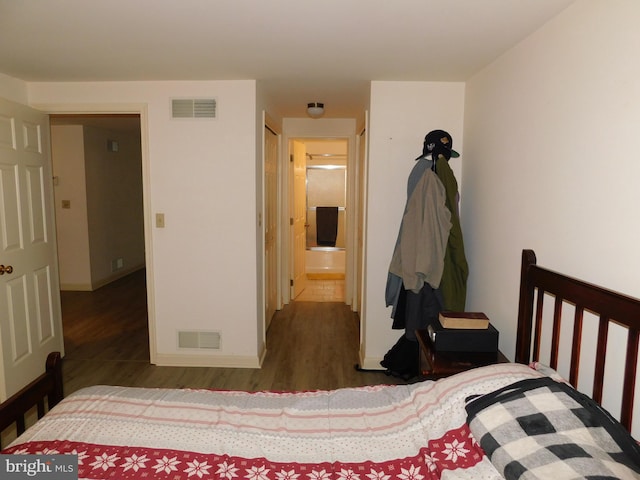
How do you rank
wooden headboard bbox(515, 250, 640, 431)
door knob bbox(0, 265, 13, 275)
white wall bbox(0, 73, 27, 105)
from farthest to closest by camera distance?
1. white wall bbox(0, 73, 27, 105)
2. door knob bbox(0, 265, 13, 275)
3. wooden headboard bbox(515, 250, 640, 431)

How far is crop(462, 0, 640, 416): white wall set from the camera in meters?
1.40

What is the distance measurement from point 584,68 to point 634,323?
972mm

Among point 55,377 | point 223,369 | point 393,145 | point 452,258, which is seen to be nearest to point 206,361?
point 223,369

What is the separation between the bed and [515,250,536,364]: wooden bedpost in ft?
0.71

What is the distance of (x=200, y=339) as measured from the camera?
3.39 metres

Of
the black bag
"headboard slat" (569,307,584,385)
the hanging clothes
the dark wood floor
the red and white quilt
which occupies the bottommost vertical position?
the dark wood floor

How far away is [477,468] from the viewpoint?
1.23 m

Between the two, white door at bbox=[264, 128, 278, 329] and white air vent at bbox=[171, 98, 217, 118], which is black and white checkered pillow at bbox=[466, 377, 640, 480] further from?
white door at bbox=[264, 128, 278, 329]

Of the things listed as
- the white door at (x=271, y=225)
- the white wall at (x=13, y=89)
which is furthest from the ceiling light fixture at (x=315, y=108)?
the white wall at (x=13, y=89)

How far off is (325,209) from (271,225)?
2415mm

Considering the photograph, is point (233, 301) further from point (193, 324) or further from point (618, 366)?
point (618, 366)

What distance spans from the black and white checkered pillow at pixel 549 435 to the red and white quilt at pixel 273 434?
8cm

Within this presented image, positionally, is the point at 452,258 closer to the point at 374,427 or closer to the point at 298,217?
the point at 374,427

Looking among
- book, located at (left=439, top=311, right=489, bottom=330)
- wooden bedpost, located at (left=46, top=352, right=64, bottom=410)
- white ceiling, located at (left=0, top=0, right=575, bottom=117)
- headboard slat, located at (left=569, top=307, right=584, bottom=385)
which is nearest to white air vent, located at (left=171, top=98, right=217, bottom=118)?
white ceiling, located at (left=0, top=0, right=575, bottom=117)
